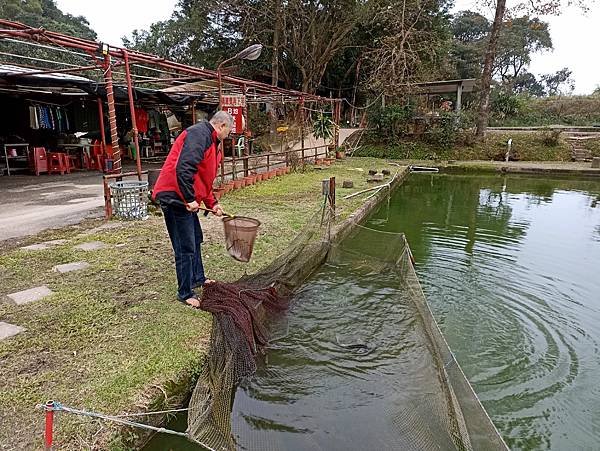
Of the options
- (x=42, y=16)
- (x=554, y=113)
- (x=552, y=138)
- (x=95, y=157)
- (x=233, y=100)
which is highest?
(x=42, y=16)

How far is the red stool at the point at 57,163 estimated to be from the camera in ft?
33.2

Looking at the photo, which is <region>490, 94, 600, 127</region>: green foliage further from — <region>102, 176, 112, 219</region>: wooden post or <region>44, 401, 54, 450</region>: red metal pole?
<region>44, 401, 54, 450</region>: red metal pole

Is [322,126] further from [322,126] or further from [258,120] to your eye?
[258,120]

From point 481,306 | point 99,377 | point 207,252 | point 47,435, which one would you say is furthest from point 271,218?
point 47,435

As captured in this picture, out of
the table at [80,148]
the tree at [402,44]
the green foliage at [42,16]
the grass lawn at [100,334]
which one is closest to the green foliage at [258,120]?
the tree at [402,44]

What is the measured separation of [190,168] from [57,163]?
29.4 ft

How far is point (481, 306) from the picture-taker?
450 cm

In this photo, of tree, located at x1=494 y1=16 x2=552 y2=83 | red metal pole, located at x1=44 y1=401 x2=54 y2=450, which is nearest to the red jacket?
red metal pole, located at x1=44 y1=401 x2=54 y2=450

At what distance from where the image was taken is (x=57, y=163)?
1023cm

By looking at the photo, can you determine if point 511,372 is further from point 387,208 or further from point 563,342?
point 387,208

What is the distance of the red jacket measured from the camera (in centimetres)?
304

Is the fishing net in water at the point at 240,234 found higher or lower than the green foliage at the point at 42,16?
lower

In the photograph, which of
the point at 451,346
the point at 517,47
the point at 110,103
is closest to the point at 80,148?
the point at 110,103

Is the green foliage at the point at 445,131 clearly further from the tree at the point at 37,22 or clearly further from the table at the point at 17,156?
the tree at the point at 37,22
